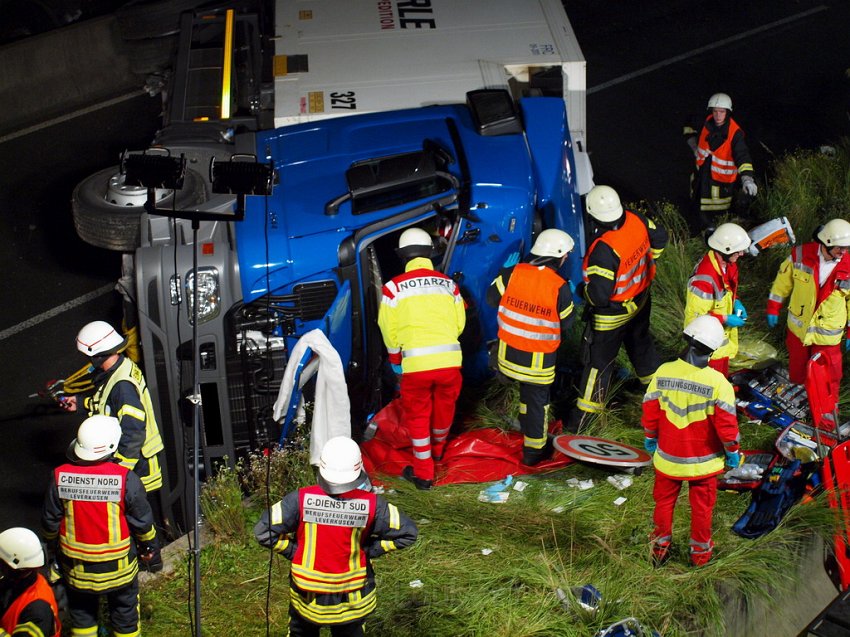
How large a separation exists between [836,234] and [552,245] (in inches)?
75.3

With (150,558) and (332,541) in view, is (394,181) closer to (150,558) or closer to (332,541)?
(150,558)

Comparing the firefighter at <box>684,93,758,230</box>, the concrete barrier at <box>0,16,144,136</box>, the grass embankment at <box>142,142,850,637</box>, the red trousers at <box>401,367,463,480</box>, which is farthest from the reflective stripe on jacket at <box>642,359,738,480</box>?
the concrete barrier at <box>0,16,144,136</box>

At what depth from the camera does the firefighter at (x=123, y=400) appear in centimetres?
660

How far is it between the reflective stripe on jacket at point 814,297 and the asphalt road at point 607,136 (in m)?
3.53

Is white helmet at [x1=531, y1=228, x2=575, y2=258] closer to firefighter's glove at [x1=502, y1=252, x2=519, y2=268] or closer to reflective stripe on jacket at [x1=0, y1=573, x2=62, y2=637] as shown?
firefighter's glove at [x1=502, y1=252, x2=519, y2=268]

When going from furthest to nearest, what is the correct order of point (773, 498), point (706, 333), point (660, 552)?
point (773, 498) → point (660, 552) → point (706, 333)

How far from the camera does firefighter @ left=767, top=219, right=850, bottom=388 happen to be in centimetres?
779

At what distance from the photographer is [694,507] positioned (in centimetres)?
655

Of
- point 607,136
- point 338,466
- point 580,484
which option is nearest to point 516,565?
point 580,484

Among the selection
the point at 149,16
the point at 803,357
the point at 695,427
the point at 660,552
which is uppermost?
the point at 149,16

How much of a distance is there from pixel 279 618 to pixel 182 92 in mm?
4641

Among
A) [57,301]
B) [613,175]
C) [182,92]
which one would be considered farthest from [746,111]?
[57,301]

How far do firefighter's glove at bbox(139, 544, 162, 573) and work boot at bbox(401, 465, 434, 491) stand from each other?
1716mm

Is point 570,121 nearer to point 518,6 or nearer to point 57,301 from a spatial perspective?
point 518,6
